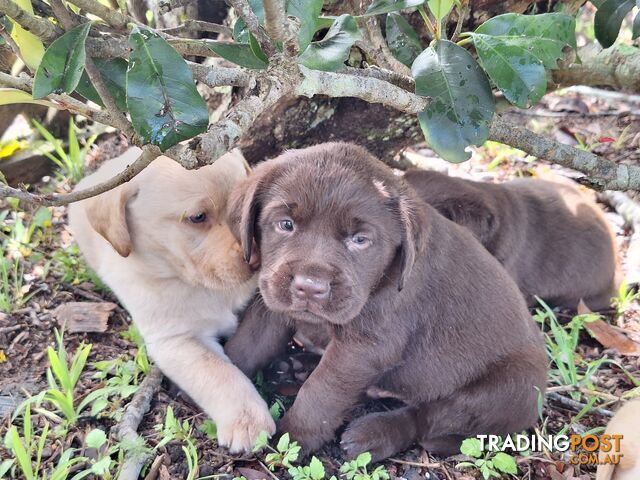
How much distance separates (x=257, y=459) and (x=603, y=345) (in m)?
2.20

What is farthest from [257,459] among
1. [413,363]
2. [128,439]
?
[413,363]

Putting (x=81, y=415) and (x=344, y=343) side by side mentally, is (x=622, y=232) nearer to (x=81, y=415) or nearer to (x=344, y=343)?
(x=344, y=343)

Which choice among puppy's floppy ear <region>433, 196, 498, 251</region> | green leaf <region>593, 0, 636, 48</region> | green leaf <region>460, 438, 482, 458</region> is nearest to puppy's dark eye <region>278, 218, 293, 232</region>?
green leaf <region>460, 438, 482, 458</region>

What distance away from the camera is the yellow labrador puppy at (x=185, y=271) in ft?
9.80

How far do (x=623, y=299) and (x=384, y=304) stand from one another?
2082mm

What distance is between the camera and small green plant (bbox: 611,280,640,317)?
4.11 m

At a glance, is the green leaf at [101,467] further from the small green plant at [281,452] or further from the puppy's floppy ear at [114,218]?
the puppy's floppy ear at [114,218]

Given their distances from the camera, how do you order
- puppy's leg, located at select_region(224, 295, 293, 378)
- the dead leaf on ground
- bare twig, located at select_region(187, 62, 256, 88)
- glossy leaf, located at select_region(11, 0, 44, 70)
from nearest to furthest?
glossy leaf, located at select_region(11, 0, 44, 70) < bare twig, located at select_region(187, 62, 256, 88) < puppy's leg, located at select_region(224, 295, 293, 378) < the dead leaf on ground

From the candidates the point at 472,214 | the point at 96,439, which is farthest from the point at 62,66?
the point at 472,214

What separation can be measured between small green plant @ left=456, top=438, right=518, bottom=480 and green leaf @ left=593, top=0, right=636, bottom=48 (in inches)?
76.3

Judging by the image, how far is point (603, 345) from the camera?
3832mm

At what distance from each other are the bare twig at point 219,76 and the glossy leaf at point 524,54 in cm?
94

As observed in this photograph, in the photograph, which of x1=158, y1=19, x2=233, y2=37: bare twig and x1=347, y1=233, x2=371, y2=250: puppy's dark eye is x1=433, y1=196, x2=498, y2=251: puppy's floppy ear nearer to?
x1=347, y1=233, x2=371, y2=250: puppy's dark eye

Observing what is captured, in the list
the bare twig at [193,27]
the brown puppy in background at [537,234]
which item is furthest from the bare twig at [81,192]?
the brown puppy in background at [537,234]
